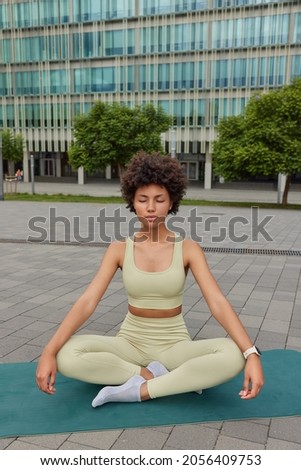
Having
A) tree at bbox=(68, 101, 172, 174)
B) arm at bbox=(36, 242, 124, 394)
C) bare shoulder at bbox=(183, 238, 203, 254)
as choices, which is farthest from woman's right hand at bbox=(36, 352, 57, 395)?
tree at bbox=(68, 101, 172, 174)

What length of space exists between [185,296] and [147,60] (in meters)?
41.4

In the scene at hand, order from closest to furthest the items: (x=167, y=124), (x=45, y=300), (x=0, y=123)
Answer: (x=45, y=300) → (x=167, y=124) → (x=0, y=123)

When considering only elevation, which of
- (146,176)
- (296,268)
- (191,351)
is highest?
(146,176)

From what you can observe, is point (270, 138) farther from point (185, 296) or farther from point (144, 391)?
point (144, 391)

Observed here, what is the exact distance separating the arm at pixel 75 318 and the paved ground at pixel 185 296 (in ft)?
1.25

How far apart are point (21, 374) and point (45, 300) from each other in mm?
2201

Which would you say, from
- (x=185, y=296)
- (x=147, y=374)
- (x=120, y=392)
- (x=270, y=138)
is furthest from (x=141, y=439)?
(x=270, y=138)

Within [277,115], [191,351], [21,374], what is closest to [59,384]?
[21,374]

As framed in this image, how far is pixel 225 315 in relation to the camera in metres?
2.66

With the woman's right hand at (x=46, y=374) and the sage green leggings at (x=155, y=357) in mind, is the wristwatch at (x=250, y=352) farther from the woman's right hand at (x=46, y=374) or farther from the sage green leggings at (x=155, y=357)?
the woman's right hand at (x=46, y=374)

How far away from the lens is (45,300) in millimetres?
5422

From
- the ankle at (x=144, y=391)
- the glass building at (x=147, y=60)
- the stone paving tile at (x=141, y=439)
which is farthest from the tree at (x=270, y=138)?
the glass building at (x=147, y=60)

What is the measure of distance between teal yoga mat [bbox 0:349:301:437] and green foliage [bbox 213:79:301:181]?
17.2 m
